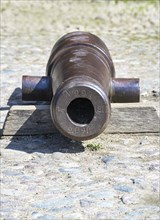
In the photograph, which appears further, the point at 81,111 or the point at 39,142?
the point at 39,142

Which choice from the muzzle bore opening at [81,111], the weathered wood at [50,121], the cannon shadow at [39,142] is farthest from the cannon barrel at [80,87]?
the cannon shadow at [39,142]

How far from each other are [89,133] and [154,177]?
68cm

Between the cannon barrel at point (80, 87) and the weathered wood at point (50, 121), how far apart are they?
0.23 meters

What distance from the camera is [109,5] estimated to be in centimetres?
1638

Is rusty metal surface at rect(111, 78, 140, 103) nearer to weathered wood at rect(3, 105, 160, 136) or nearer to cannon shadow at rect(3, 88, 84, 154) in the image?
weathered wood at rect(3, 105, 160, 136)

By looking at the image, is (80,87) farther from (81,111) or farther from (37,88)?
(37,88)

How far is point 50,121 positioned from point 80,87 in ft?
3.21

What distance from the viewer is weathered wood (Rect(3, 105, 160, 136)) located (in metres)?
7.40

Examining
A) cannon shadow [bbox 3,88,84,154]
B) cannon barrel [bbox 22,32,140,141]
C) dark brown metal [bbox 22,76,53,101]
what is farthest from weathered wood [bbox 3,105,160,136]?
dark brown metal [bbox 22,76,53,101]

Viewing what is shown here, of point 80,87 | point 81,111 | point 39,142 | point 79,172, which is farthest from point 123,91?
point 79,172

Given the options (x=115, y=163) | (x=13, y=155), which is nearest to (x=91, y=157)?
(x=115, y=163)

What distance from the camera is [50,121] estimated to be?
743 centimetres

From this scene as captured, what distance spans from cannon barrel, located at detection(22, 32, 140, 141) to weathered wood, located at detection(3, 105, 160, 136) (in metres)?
0.23

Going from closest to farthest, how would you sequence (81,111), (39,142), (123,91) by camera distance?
(81,111) → (39,142) → (123,91)
